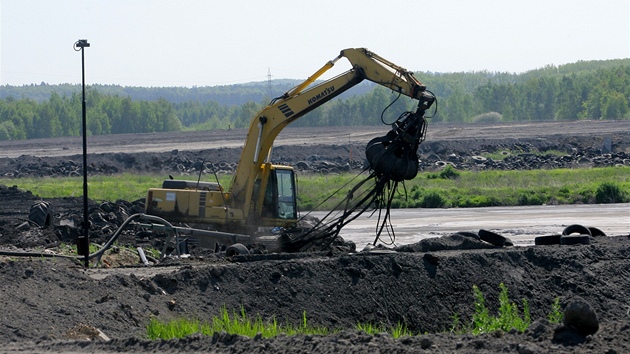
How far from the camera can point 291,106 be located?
23.5 meters

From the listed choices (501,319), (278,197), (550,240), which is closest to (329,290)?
(501,319)

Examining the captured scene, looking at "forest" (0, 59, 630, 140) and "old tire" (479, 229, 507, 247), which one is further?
"forest" (0, 59, 630, 140)

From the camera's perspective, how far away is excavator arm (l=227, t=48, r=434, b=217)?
2228 cm

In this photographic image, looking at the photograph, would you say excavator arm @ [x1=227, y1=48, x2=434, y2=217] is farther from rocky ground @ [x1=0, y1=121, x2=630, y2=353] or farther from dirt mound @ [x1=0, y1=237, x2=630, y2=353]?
dirt mound @ [x1=0, y1=237, x2=630, y2=353]

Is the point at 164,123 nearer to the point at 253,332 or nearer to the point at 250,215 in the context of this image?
the point at 250,215

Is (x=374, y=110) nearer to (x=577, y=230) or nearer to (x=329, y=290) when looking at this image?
(x=577, y=230)

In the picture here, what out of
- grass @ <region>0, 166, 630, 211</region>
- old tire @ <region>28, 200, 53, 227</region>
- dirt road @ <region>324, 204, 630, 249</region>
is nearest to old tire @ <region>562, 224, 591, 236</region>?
dirt road @ <region>324, 204, 630, 249</region>

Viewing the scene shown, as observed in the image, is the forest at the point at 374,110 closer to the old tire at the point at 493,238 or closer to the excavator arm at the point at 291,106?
the excavator arm at the point at 291,106

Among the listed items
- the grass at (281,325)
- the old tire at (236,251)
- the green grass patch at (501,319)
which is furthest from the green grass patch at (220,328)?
the old tire at (236,251)

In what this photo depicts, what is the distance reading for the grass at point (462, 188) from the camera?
40.5 metres

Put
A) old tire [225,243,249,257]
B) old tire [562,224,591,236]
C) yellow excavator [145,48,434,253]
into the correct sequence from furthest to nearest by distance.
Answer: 1. yellow excavator [145,48,434,253]
2. old tire [562,224,591,236]
3. old tire [225,243,249,257]

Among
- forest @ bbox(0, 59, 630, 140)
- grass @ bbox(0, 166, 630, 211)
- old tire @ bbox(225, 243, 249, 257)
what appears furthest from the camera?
forest @ bbox(0, 59, 630, 140)

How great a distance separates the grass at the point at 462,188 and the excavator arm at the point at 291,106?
10.8 metres

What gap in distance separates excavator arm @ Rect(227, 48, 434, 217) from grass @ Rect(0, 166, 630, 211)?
10.8 m
